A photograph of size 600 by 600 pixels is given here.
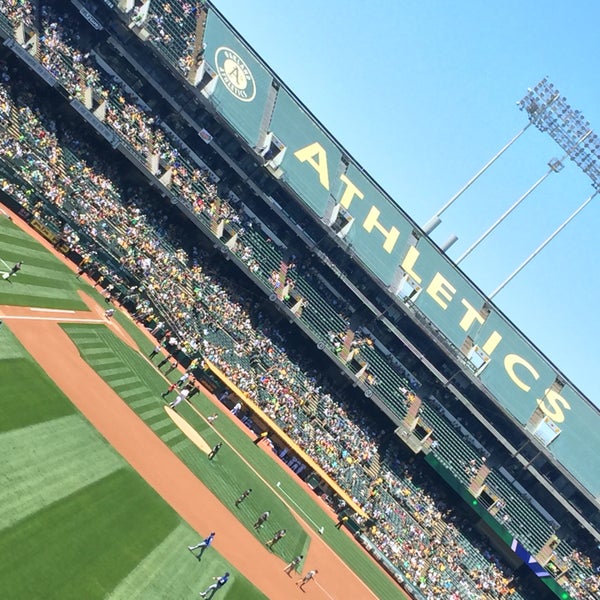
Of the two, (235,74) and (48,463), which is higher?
(235,74)

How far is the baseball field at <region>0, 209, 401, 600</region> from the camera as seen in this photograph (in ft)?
55.1

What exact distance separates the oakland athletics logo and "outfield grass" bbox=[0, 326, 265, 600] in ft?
89.7

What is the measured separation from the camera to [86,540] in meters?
17.3

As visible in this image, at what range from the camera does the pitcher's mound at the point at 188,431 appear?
1179 inches

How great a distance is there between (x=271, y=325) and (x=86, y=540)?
96.5 feet

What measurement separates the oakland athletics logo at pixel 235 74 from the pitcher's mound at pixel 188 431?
2399 cm

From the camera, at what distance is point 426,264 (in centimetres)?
5041

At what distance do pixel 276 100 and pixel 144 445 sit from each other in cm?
3048

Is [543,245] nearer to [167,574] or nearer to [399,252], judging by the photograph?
[399,252]

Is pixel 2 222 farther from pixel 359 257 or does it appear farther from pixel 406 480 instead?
pixel 406 480

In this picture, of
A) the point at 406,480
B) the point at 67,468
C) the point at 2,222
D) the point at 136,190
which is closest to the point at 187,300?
the point at 136,190

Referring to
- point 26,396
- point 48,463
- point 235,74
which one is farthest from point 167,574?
point 235,74

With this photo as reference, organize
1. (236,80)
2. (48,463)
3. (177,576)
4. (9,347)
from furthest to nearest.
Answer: (236,80)
(9,347)
(177,576)
(48,463)

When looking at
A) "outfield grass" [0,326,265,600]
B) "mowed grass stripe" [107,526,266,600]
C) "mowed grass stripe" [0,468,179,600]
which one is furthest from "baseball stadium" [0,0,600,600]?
"mowed grass stripe" [0,468,179,600]
